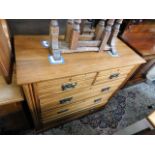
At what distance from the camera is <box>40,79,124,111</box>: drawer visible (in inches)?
37.0

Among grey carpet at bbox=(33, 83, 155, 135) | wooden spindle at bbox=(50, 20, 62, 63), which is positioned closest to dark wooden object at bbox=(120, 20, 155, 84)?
grey carpet at bbox=(33, 83, 155, 135)

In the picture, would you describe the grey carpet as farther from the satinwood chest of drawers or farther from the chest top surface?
the chest top surface

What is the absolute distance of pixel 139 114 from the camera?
172 cm

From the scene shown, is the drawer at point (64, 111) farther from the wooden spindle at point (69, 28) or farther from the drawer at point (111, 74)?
the wooden spindle at point (69, 28)

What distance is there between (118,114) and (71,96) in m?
0.92

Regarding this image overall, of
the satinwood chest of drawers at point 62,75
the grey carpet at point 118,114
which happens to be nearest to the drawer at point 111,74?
the satinwood chest of drawers at point 62,75

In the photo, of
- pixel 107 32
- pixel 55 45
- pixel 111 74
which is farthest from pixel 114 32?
pixel 55 45

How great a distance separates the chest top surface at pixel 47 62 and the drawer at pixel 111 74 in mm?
58

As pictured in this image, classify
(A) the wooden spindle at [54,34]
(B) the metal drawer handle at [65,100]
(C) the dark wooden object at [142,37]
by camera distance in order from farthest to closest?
(C) the dark wooden object at [142,37] < (B) the metal drawer handle at [65,100] < (A) the wooden spindle at [54,34]

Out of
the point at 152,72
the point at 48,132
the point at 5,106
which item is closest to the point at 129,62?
the point at 5,106

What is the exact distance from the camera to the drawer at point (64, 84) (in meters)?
0.77

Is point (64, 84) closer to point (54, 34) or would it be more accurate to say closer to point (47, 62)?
point (47, 62)

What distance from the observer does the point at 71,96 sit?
1019 mm
